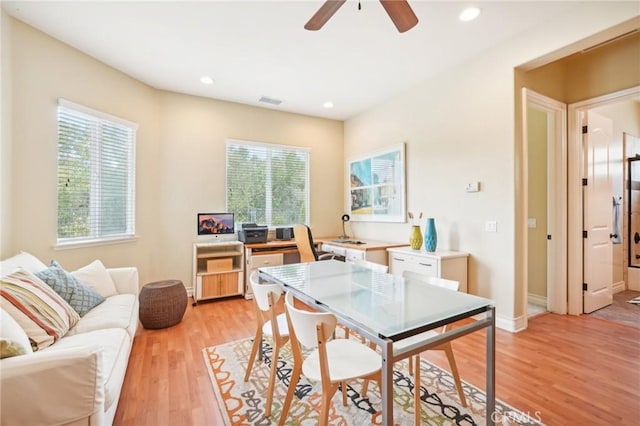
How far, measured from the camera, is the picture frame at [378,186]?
418 cm

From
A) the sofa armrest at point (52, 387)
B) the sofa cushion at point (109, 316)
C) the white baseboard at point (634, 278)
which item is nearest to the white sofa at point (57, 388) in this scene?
the sofa armrest at point (52, 387)

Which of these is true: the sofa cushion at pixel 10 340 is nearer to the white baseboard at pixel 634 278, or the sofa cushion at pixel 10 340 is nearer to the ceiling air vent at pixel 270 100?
the ceiling air vent at pixel 270 100

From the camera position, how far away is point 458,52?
3.10 metres

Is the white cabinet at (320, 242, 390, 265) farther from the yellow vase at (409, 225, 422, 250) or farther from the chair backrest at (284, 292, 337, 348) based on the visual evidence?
the chair backrest at (284, 292, 337, 348)

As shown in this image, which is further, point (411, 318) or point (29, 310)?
point (29, 310)

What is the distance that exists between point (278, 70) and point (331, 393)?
3.42m

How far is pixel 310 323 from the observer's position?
127 centimetres

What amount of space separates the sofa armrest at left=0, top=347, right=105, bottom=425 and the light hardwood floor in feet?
1.83

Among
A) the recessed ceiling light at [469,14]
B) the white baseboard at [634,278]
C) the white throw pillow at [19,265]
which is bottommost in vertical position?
the white baseboard at [634,278]

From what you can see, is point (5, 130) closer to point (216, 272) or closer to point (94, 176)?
point (94, 176)

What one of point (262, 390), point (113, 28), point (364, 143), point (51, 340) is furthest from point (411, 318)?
point (364, 143)

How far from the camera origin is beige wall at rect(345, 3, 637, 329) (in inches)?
105

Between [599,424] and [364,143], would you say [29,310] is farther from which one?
[364,143]

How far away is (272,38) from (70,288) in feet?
9.24
